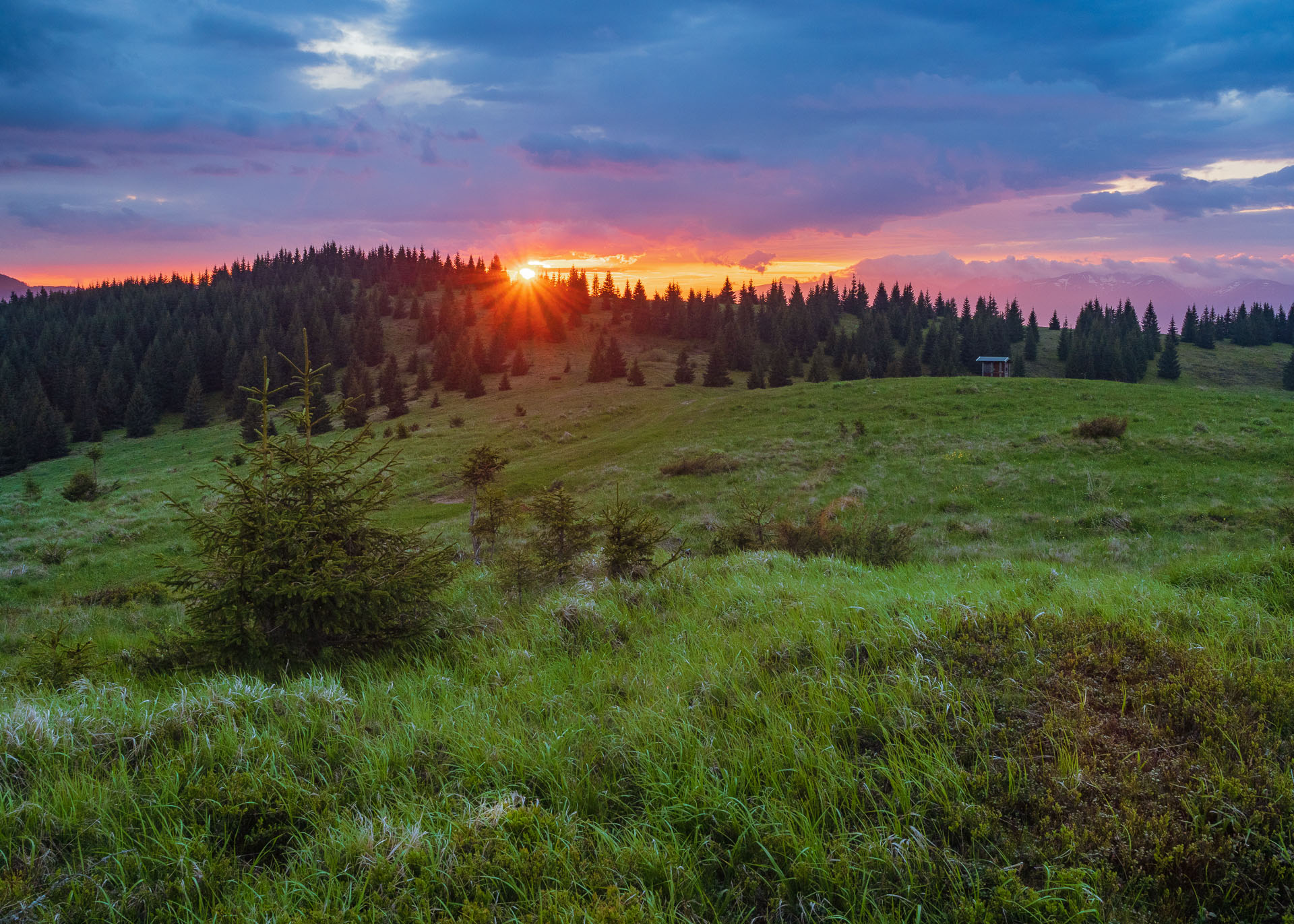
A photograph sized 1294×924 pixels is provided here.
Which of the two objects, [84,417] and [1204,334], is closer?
[84,417]

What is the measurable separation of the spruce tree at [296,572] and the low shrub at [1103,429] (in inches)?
1328

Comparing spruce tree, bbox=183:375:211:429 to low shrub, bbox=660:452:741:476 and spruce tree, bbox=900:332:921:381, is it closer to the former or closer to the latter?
low shrub, bbox=660:452:741:476

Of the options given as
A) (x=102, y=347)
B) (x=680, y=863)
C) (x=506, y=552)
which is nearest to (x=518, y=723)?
(x=680, y=863)

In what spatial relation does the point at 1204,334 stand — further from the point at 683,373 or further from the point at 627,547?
the point at 627,547

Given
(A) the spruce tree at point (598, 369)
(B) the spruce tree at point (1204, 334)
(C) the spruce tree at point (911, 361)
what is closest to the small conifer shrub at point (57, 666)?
(A) the spruce tree at point (598, 369)

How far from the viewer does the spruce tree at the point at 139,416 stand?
285 feet

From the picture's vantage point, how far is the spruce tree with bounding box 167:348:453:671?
6055 millimetres

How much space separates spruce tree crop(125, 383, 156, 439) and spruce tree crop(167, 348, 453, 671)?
10437 cm

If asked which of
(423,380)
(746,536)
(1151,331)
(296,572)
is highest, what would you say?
(1151,331)

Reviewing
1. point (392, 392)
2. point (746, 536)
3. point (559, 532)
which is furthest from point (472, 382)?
point (559, 532)

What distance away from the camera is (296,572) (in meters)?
6.07

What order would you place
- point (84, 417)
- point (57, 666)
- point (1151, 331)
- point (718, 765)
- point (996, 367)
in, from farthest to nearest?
point (1151, 331), point (996, 367), point (84, 417), point (57, 666), point (718, 765)

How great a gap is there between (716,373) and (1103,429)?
5668cm

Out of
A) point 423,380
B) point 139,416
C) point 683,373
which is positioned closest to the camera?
point 683,373
